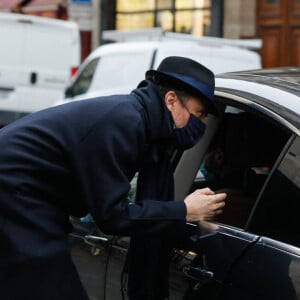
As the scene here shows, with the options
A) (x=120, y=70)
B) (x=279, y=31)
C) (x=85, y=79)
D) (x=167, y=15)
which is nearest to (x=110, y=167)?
(x=120, y=70)

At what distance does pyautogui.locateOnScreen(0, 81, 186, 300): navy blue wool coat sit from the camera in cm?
264

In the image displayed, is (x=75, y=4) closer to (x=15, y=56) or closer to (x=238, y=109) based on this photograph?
(x=15, y=56)

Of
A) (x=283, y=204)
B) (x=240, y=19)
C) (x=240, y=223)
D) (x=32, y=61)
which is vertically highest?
(x=240, y=19)

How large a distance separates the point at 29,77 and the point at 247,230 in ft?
34.9

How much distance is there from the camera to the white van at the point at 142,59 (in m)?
10.5

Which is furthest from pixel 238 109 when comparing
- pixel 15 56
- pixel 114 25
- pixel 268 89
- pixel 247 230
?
pixel 114 25

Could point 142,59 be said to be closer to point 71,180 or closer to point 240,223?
point 240,223

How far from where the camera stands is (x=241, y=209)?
323cm

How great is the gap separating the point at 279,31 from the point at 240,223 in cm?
1324

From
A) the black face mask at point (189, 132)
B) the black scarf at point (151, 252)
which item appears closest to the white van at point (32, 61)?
the black scarf at point (151, 252)

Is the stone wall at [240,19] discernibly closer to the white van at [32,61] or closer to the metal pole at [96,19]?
the metal pole at [96,19]

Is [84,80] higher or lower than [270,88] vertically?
lower

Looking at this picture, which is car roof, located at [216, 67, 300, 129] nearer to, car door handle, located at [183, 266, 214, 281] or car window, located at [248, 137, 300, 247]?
car window, located at [248, 137, 300, 247]

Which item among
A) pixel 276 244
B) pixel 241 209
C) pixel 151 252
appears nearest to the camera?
pixel 276 244
